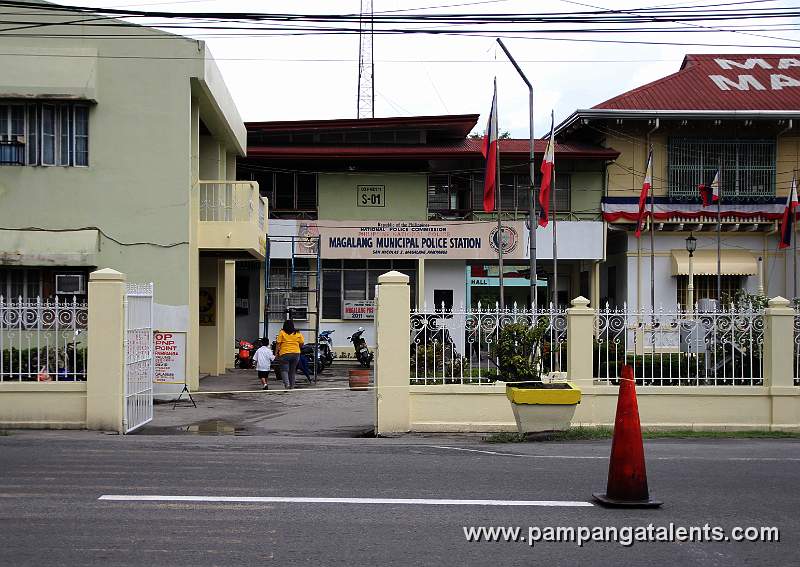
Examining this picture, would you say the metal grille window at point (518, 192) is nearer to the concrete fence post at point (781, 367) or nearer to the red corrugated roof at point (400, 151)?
the red corrugated roof at point (400, 151)

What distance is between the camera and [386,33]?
15.3 meters

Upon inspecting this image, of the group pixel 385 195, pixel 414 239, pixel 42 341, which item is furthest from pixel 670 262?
pixel 42 341

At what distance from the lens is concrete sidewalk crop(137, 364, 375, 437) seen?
574 inches

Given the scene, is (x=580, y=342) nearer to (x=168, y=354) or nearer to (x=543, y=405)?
(x=543, y=405)

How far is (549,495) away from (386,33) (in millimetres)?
9299

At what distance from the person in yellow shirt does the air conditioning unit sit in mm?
4139

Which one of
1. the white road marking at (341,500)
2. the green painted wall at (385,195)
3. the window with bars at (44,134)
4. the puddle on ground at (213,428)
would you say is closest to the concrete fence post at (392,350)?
the puddle on ground at (213,428)

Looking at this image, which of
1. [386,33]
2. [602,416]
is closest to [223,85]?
[386,33]

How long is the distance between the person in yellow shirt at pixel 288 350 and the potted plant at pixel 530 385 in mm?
7339

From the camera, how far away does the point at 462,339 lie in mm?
13445

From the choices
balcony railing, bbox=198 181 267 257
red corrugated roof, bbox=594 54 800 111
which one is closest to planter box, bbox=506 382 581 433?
balcony railing, bbox=198 181 267 257

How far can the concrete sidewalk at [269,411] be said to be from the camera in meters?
14.6

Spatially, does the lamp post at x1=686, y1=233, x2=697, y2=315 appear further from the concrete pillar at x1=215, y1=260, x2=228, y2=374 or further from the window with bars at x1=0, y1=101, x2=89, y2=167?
the window with bars at x1=0, y1=101, x2=89, y2=167

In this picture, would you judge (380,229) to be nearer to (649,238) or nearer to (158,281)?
(649,238)
